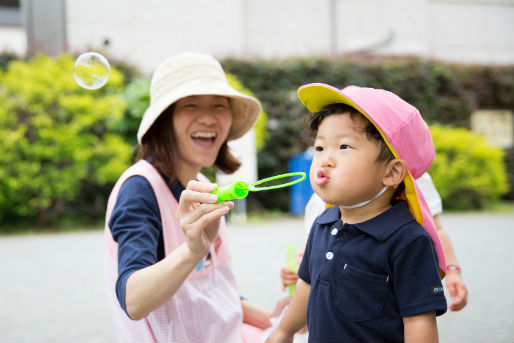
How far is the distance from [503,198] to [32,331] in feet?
36.7

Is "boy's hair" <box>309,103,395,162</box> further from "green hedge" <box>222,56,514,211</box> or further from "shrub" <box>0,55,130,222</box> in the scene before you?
"green hedge" <box>222,56,514,211</box>

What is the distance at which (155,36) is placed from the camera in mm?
12281

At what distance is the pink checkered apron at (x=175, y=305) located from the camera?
1.70 meters

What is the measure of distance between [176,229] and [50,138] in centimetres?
670

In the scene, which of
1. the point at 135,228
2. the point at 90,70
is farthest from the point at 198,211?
the point at 90,70

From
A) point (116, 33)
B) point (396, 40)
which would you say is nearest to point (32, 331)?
point (116, 33)

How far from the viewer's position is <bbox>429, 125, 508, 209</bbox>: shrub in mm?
9711

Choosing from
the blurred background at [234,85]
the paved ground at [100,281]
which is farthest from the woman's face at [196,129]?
the blurred background at [234,85]

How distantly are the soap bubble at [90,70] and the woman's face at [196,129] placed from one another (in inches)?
29.1

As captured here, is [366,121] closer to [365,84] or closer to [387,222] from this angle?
[387,222]

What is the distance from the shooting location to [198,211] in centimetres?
131

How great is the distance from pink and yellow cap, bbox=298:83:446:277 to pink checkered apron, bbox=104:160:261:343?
63 cm

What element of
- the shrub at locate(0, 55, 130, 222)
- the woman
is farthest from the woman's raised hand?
the shrub at locate(0, 55, 130, 222)

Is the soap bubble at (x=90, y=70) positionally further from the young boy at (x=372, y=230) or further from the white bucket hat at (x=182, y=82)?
the young boy at (x=372, y=230)
